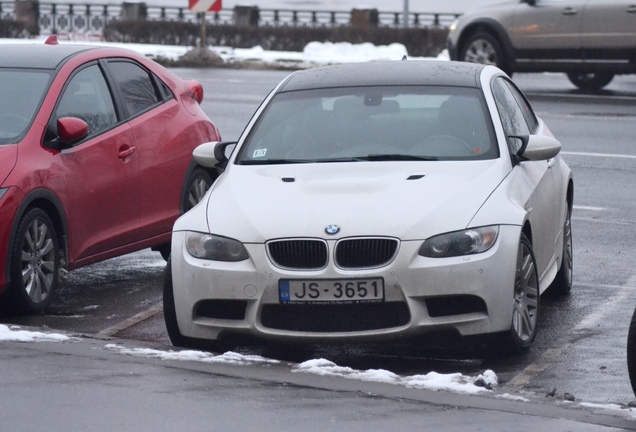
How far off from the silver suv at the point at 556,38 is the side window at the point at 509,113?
12.0 m

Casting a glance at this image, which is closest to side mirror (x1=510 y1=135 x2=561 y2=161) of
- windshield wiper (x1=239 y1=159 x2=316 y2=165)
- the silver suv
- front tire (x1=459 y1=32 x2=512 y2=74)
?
windshield wiper (x1=239 y1=159 x2=316 y2=165)

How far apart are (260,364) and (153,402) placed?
88cm

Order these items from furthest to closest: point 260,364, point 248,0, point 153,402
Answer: point 248,0
point 260,364
point 153,402

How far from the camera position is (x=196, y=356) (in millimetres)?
6520

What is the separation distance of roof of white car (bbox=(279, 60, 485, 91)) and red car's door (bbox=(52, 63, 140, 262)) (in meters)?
1.18

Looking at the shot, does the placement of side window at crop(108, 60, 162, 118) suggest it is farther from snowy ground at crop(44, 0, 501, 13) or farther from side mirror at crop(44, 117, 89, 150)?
snowy ground at crop(44, 0, 501, 13)

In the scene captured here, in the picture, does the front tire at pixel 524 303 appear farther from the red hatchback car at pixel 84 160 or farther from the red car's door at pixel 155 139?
the red car's door at pixel 155 139

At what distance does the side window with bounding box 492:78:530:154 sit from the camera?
25.2 ft

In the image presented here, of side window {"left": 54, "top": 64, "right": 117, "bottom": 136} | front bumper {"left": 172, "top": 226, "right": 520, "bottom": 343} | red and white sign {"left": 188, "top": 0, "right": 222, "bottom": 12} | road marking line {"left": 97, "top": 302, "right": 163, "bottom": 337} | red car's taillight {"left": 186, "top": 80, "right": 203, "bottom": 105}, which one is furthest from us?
red and white sign {"left": 188, "top": 0, "right": 222, "bottom": 12}

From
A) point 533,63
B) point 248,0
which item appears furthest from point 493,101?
point 248,0

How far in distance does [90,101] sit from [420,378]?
11.5ft

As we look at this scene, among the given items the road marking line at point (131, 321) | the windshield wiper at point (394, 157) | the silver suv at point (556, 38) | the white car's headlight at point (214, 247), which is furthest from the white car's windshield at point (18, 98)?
the silver suv at point (556, 38)

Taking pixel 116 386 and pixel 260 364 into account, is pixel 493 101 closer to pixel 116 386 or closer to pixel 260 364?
pixel 260 364

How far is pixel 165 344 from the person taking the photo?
723 centimetres
